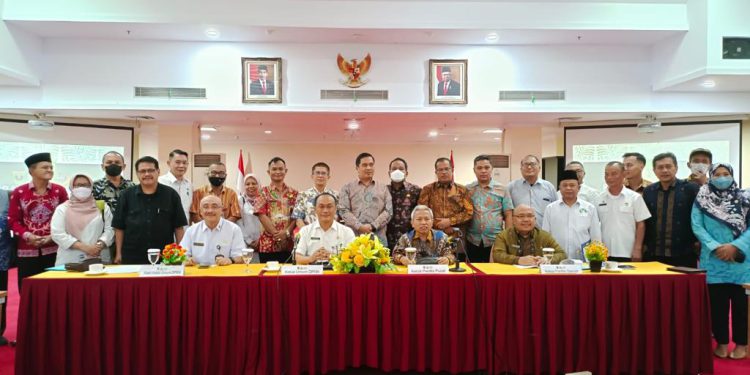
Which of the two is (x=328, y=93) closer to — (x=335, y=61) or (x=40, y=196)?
(x=335, y=61)

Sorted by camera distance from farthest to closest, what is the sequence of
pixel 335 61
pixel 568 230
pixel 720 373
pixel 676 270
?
pixel 335 61
pixel 568 230
pixel 720 373
pixel 676 270

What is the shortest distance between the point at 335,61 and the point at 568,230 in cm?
381

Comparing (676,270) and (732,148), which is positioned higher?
(732,148)

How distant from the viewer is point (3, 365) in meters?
3.07

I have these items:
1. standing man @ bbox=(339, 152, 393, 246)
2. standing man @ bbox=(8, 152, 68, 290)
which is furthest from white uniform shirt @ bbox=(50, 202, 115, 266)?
standing man @ bbox=(339, 152, 393, 246)

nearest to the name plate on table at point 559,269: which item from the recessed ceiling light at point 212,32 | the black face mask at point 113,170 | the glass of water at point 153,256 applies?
the glass of water at point 153,256

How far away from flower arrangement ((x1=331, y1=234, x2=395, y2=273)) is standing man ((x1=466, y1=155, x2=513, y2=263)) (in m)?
1.52

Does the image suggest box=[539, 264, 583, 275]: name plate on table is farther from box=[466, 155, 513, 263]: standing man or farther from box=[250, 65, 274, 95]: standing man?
box=[250, 65, 274, 95]: standing man

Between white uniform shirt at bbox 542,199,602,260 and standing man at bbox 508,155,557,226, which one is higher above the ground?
standing man at bbox 508,155,557,226

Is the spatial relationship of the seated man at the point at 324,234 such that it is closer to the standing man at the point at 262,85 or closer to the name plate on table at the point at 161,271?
the name plate on table at the point at 161,271

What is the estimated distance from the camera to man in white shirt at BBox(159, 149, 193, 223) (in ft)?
13.6

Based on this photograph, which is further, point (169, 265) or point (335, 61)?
point (335, 61)

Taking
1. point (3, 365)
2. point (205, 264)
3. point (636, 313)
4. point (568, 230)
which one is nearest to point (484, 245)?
point (568, 230)

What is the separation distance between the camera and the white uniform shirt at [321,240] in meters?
3.20
